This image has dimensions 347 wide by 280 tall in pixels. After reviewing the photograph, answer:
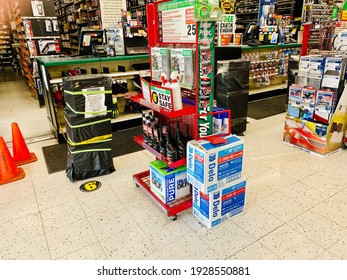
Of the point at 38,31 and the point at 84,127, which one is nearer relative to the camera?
the point at 84,127

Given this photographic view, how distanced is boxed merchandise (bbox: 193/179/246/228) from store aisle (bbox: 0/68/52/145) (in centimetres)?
320

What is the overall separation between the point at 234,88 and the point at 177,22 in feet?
6.67

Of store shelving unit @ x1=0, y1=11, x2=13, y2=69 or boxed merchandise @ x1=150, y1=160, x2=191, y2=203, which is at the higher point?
store shelving unit @ x1=0, y1=11, x2=13, y2=69

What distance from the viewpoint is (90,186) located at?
2.86 meters

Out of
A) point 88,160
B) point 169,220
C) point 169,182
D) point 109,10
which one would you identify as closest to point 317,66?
point 169,182

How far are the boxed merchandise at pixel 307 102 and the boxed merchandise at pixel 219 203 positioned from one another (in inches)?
70.8

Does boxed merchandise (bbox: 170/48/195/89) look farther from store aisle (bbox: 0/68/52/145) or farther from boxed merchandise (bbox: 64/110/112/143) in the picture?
store aisle (bbox: 0/68/52/145)

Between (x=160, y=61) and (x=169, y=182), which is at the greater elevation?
(x=160, y=61)

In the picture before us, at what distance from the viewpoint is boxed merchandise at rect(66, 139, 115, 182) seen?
2885mm

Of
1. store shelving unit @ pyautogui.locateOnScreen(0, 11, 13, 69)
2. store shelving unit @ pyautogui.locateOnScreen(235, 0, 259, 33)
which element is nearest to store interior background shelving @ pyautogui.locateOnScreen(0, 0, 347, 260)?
store shelving unit @ pyautogui.locateOnScreen(235, 0, 259, 33)

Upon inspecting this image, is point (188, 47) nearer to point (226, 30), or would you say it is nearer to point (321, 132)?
point (321, 132)

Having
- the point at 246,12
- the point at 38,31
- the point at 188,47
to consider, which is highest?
the point at 246,12

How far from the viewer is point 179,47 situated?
2.22m

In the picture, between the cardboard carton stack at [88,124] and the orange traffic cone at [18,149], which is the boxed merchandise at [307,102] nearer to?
the cardboard carton stack at [88,124]
